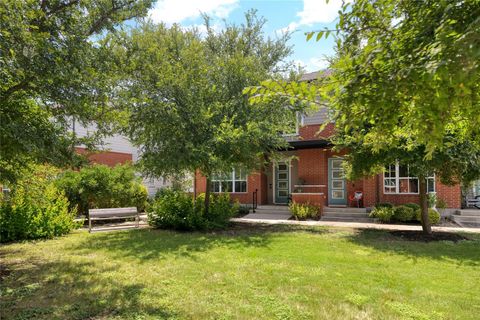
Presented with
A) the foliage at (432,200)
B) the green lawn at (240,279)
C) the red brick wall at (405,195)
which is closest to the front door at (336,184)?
the red brick wall at (405,195)

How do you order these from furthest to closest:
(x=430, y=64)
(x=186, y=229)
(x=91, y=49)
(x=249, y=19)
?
1. (x=249, y=19)
2. (x=186, y=229)
3. (x=91, y=49)
4. (x=430, y=64)

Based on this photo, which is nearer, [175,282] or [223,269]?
[175,282]

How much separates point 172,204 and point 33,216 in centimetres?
444

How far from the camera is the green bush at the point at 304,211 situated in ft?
50.9

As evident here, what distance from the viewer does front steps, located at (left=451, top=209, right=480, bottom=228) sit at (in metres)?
14.1

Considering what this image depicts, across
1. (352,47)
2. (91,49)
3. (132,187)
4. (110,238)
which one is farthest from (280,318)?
(132,187)

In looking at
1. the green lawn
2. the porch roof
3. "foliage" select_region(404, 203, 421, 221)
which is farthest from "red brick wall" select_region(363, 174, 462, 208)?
the green lawn

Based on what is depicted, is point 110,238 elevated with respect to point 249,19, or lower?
lower

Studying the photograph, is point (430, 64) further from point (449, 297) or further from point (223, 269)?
point (223, 269)

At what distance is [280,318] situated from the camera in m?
4.54

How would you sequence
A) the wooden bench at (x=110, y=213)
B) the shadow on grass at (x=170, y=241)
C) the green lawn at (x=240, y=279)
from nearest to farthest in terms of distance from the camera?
1. the green lawn at (x=240, y=279)
2. the shadow on grass at (x=170, y=241)
3. the wooden bench at (x=110, y=213)

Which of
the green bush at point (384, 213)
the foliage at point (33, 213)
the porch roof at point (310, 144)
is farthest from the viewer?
the porch roof at point (310, 144)

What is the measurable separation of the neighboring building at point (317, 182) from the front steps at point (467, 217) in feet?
1.64

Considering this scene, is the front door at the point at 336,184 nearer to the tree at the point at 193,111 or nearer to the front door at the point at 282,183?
the front door at the point at 282,183
